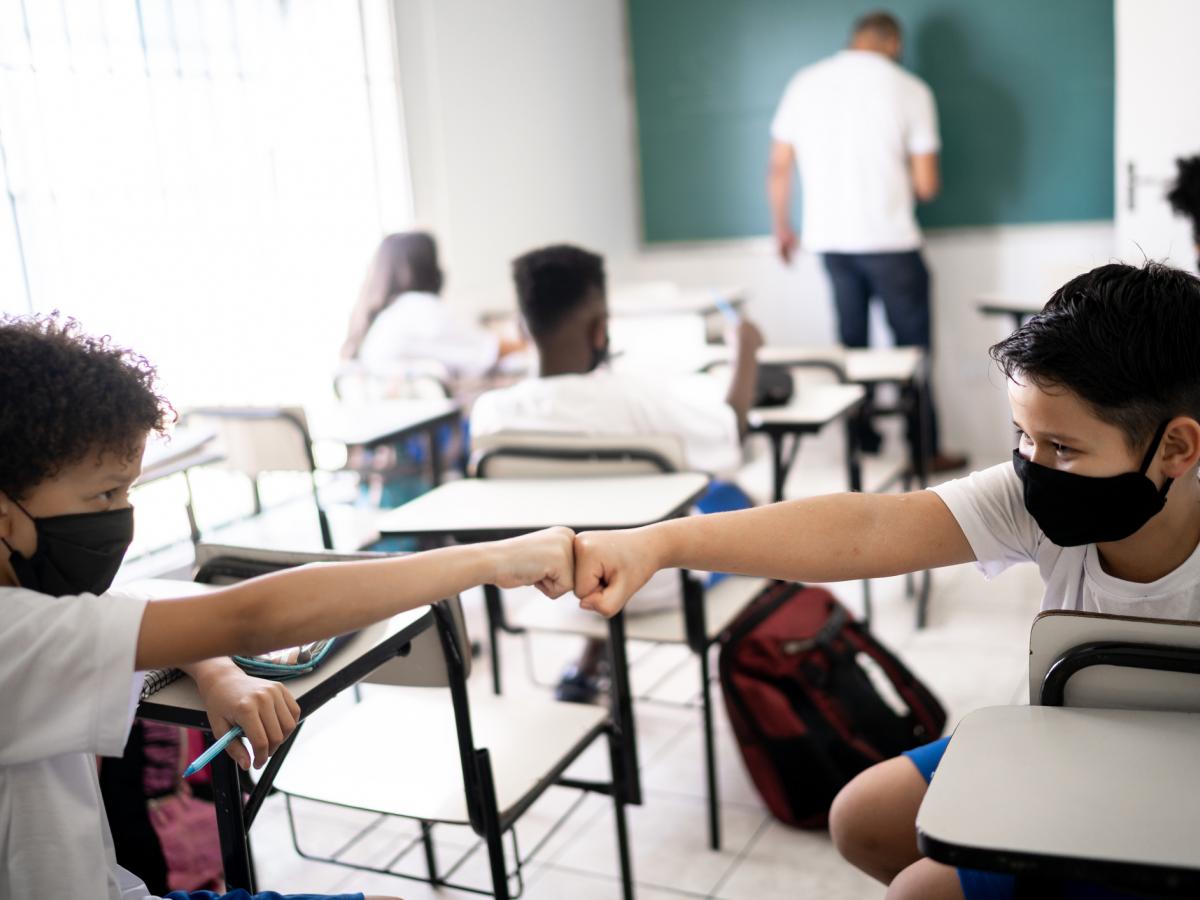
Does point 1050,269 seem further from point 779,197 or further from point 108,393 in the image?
point 108,393

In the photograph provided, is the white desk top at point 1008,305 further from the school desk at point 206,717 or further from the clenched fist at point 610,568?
the school desk at point 206,717

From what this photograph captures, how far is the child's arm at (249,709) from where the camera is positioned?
1317mm

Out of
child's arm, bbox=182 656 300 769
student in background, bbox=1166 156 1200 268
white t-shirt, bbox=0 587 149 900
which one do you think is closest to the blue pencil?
child's arm, bbox=182 656 300 769

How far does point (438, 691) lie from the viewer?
2.13 m

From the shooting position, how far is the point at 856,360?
376cm

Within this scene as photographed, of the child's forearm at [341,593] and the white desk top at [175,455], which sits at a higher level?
the child's forearm at [341,593]

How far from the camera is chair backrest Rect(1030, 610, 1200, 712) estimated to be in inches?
47.0

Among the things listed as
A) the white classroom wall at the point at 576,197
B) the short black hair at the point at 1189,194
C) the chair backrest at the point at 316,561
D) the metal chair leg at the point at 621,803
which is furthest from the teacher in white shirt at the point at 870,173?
the chair backrest at the point at 316,561

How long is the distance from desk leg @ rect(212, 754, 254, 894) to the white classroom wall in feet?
12.2

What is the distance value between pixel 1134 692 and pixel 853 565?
357 millimetres

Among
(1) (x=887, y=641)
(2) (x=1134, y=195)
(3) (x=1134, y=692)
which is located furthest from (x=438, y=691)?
(2) (x=1134, y=195)

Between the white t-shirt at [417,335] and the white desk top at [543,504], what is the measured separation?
1.73 meters

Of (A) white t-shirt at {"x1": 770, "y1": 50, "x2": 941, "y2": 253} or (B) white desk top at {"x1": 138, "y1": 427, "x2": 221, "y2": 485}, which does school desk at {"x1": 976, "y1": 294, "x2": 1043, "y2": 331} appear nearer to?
(A) white t-shirt at {"x1": 770, "y1": 50, "x2": 941, "y2": 253}

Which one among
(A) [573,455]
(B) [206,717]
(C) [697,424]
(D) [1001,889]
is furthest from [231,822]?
(C) [697,424]
